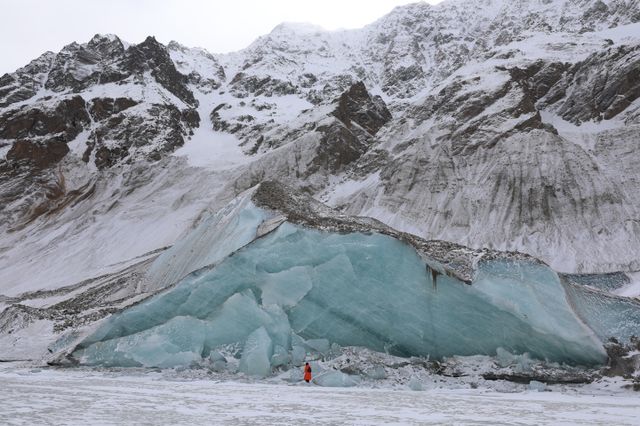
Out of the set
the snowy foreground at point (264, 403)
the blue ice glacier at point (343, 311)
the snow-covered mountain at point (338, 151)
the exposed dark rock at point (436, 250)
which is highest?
the snow-covered mountain at point (338, 151)

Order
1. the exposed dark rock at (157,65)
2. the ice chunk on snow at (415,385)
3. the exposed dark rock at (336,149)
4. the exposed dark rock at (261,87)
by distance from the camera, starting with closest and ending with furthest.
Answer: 1. the ice chunk on snow at (415,385)
2. the exposed dark rock at (336,149)
3. the exposed dark rock at (157,65)
4. the exposed dark rock at (261,87)

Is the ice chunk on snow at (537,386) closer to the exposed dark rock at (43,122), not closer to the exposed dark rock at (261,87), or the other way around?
the exposed dark rock at (43,122)

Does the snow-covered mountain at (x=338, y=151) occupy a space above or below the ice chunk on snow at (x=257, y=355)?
above

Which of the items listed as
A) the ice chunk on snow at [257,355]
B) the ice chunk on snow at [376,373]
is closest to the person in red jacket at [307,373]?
the ice chunk on snow at [257,355]

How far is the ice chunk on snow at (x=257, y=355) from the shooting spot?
716 inches

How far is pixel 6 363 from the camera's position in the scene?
72.2 ft

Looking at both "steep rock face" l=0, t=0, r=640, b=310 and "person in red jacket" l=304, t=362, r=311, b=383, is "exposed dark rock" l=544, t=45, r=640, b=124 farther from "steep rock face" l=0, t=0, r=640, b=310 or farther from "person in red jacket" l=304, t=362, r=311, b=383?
"person in red jacket" l=304, t=362, r=311, b=383

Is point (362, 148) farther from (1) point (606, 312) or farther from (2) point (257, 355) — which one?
(2) point (257, 355)

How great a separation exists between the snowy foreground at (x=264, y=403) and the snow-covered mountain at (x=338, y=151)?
24485mm

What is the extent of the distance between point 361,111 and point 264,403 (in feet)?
375

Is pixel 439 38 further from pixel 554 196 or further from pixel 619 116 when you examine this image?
pixel 554 196

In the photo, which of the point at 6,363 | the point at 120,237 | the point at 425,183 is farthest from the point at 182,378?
the point at 120,237

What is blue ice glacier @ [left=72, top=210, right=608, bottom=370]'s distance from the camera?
19234 mm

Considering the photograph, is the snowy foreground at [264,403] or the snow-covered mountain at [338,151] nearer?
the snowy foreground at [264,403]
